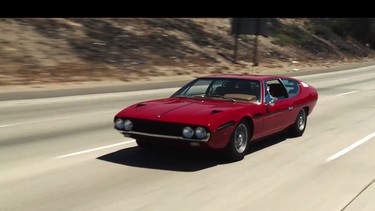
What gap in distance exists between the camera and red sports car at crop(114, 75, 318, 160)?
21.8 feet

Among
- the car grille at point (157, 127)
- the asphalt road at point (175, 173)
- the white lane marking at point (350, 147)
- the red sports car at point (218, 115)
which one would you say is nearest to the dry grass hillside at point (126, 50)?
the asphalt road at point (175, 173)

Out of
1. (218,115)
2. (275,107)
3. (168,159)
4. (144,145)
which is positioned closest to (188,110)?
(218,115)

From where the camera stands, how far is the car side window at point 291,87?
927 centimetres

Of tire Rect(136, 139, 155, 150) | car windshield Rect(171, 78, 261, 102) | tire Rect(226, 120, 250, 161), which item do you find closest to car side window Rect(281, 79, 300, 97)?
car windshield Rect(171, 78, 261, 102)

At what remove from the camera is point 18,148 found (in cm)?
816

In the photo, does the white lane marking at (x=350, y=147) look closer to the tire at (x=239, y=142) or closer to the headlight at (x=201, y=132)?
the tire at (x=239, y=142)

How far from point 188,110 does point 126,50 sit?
25.1 m

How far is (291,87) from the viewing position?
31.2 ft

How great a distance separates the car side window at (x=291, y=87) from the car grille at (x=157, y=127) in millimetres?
3369

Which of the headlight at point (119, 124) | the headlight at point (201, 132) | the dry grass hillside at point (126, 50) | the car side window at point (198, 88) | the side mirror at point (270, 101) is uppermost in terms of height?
the car side window at point (198, 88)

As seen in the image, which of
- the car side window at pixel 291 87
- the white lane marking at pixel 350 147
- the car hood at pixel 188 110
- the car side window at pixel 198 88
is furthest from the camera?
the car side window at pixel 291 87

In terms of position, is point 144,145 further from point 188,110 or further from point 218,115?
point 218,115

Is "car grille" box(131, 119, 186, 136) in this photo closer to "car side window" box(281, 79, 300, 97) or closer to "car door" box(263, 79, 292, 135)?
"car door" box(263, 79, 292, 135)
